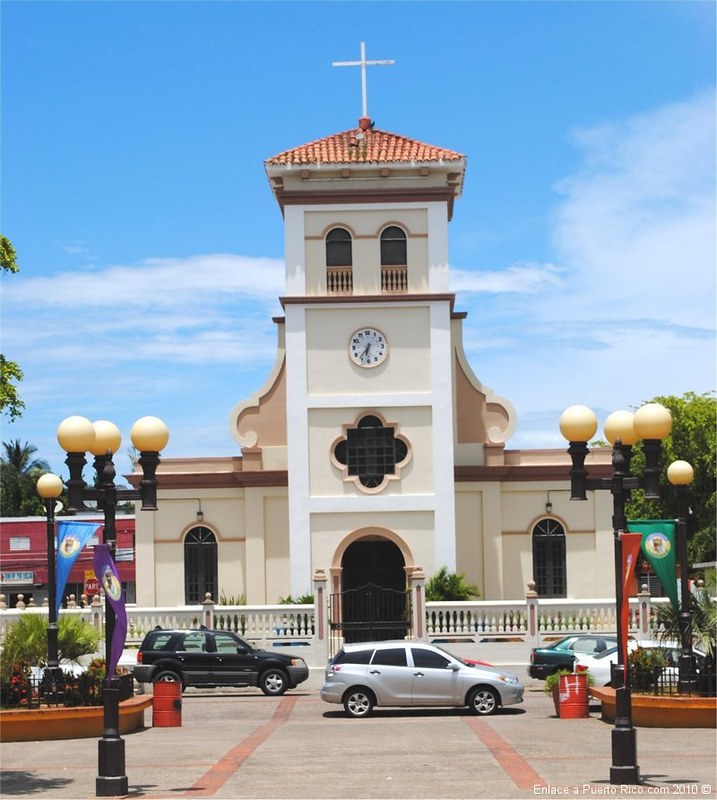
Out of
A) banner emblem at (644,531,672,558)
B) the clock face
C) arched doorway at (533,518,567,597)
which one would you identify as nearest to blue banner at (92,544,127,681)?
banner emblem at (644,531,672,558)

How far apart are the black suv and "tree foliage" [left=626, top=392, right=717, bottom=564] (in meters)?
36.5

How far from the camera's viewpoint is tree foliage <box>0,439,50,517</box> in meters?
86.1

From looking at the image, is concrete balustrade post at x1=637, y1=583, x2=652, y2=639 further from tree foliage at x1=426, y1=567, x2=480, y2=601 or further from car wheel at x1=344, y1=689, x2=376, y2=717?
car wheel at x1=344, y1=689, x2=376, y2=717

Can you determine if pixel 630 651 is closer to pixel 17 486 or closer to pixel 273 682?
pixel 273 682

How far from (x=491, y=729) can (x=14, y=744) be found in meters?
7.57

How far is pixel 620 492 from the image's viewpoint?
708 inches

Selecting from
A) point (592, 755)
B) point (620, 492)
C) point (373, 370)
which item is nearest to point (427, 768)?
point (592, 755)

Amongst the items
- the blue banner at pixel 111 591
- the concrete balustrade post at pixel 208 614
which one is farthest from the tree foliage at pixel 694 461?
the blue banner at pixel 111 591

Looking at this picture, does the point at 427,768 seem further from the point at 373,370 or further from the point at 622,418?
the point at 373,370

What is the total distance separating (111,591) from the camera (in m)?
17.4

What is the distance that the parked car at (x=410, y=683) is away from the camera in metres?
26.2

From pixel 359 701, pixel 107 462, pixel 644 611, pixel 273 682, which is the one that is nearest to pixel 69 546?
pixel 273 682

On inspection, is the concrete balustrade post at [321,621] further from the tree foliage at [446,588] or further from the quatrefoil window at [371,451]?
the quatrefoil window at [371,451]

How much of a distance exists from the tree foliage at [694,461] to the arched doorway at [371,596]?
87.8ft
